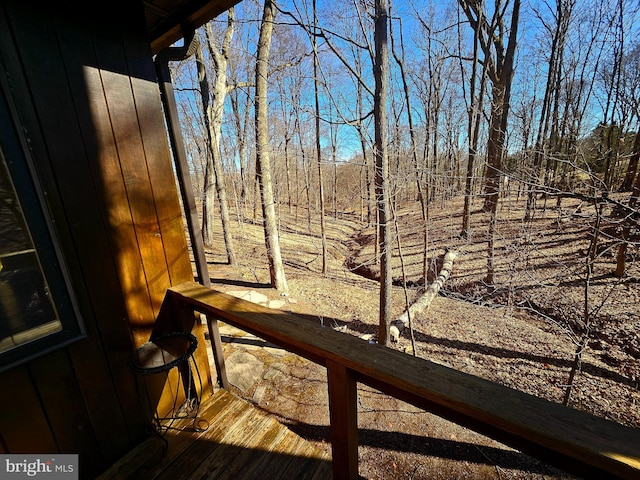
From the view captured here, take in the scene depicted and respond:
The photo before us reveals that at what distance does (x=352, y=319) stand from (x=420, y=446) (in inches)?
119

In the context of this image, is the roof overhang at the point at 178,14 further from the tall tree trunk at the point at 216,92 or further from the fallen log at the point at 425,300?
the tall tree trunk at the point at 216,92

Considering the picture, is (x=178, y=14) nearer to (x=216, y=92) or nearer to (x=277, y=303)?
(x=277, y=303)

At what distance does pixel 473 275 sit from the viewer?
727cm

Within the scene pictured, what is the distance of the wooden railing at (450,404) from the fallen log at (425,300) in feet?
9.34

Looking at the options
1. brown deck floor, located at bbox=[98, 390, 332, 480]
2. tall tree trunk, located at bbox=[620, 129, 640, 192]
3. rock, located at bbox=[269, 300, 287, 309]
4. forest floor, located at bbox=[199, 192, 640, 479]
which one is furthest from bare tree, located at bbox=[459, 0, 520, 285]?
brown deck floor, located at bbox=[98, 390, 332, 480]

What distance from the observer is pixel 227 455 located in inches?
59.2

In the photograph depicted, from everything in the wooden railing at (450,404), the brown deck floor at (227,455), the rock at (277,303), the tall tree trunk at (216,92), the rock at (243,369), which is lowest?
the rock at (277,303)

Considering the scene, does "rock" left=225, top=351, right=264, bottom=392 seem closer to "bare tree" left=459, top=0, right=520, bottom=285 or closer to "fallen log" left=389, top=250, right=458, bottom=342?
"fallen log" left=389, top=250, right=458, bottom=342

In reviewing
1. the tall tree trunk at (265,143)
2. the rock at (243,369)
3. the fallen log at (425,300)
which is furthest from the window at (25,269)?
the tall tree trunk at (265,143)

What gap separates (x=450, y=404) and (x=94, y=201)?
1700 mm

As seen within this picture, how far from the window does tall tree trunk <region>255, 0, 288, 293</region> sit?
4.59 meters

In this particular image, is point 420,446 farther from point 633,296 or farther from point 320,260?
point 320,260

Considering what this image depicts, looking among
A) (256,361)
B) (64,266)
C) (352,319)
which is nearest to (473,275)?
(352,319)

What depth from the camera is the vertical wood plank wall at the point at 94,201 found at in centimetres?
113
